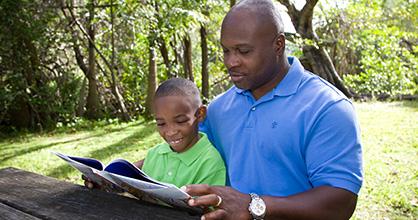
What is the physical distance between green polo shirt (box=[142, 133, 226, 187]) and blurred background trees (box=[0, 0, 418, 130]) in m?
6.35

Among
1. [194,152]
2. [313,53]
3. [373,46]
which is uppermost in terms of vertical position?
[194,152]

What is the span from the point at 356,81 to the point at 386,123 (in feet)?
16.7

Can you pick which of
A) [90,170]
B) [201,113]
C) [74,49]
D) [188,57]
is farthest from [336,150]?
[188,57]

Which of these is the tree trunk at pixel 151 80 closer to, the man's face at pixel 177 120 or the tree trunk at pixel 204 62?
the tree trunk at pixel 204 62

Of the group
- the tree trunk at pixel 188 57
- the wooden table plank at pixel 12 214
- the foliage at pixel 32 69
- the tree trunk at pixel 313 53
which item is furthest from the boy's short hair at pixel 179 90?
the tree trunk at pixel 313 53

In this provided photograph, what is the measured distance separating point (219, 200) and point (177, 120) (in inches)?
27.7

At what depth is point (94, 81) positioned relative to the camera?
10.3m

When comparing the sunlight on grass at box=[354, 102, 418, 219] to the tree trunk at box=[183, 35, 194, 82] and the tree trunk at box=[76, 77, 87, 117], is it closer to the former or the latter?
the tree trunk at box=[183, 35, 194, 82]

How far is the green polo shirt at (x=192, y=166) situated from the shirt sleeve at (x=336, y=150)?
474 mm

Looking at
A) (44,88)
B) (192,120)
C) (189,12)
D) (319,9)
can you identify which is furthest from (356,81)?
(192,120)

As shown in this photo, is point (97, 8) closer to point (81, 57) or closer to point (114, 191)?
point (81, 57)

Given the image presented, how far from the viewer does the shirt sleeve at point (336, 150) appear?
162 cm

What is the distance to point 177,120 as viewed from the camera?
2.12m

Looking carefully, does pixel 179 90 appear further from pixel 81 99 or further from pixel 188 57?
pixel 188 57
